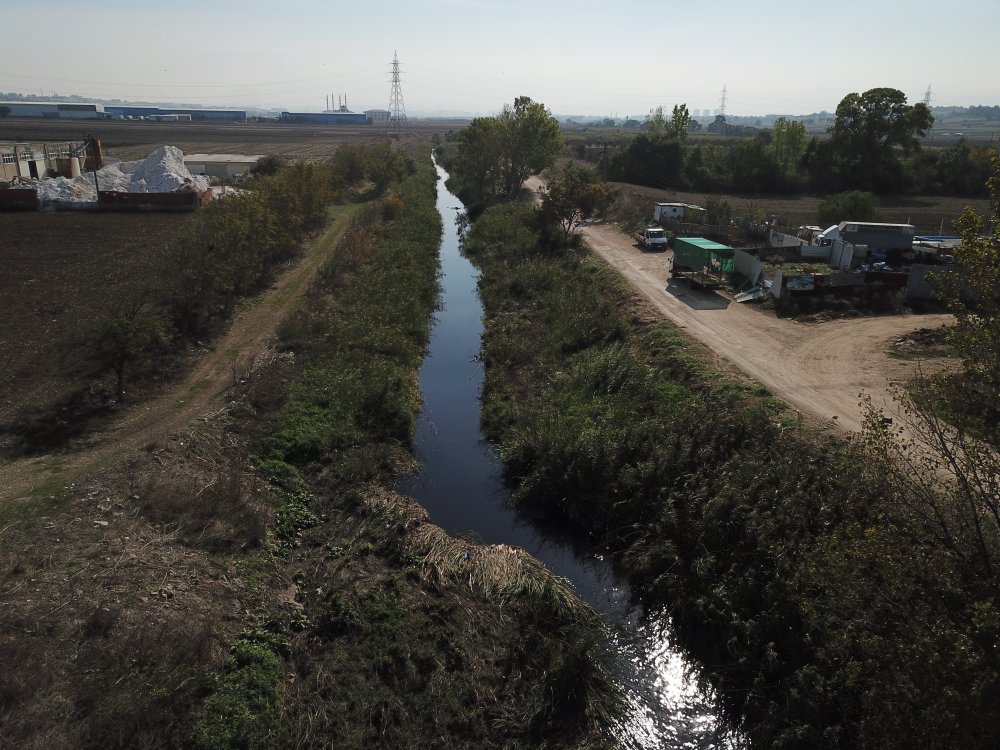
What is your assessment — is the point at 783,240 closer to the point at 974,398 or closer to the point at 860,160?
the point at 974,398

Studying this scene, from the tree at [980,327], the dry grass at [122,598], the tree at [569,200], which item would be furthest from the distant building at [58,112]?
the tree at [980,327]

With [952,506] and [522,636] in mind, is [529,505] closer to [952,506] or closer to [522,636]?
[522,636]

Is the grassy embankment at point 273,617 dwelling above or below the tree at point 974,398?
below

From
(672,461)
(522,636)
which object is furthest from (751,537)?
(522,636)

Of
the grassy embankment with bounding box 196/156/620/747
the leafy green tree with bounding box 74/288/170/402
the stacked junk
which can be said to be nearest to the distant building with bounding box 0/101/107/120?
the stacked junk

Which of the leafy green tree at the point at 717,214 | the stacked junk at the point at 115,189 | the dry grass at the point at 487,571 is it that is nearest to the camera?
the dry grass at the point at 487,571

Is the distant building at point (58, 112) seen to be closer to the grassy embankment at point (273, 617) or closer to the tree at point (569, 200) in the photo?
the tree at point (569, 200)

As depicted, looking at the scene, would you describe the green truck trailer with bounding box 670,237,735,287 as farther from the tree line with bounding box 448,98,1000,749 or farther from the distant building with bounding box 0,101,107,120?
the distant building with bounding box 0,101,107,120
